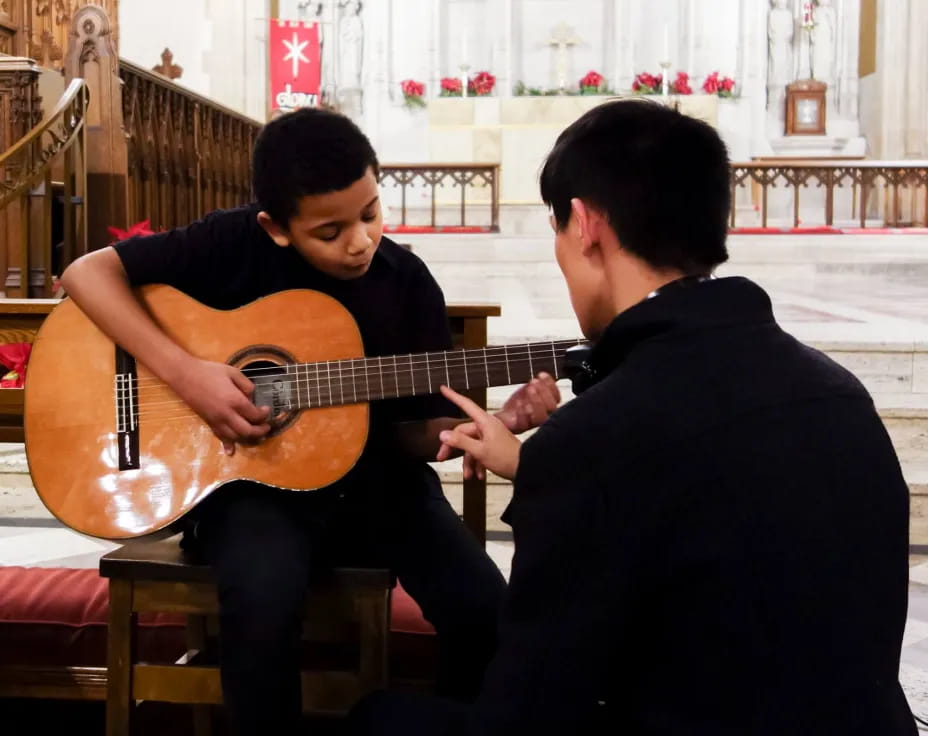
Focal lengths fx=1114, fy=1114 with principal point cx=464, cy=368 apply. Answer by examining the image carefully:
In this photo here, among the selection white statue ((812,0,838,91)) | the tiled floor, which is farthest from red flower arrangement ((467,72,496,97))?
white statue ((812,0,838,91))

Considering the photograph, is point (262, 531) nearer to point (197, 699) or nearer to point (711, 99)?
point (197, 699)

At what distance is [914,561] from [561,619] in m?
3.08

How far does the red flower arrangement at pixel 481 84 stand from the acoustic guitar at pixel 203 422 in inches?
514

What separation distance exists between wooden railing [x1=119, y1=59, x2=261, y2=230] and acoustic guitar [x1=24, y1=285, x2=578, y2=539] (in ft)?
13.5

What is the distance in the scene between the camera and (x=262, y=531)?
185cm

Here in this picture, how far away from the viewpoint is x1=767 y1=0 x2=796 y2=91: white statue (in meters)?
14.9

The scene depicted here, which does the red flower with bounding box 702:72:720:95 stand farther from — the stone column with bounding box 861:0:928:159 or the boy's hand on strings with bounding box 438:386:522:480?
the boy's hand on strings with bounding box 438:386:522:480

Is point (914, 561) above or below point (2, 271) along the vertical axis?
below

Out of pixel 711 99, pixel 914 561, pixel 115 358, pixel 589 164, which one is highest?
pixel 711 99

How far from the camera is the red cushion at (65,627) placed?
2.50 m

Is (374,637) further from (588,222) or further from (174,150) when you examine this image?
(174,150)

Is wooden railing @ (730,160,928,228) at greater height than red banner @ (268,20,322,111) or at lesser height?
lesser

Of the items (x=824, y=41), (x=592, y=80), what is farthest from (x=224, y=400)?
(x=824, y=41)

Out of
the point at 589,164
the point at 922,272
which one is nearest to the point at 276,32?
the point at 922,272
